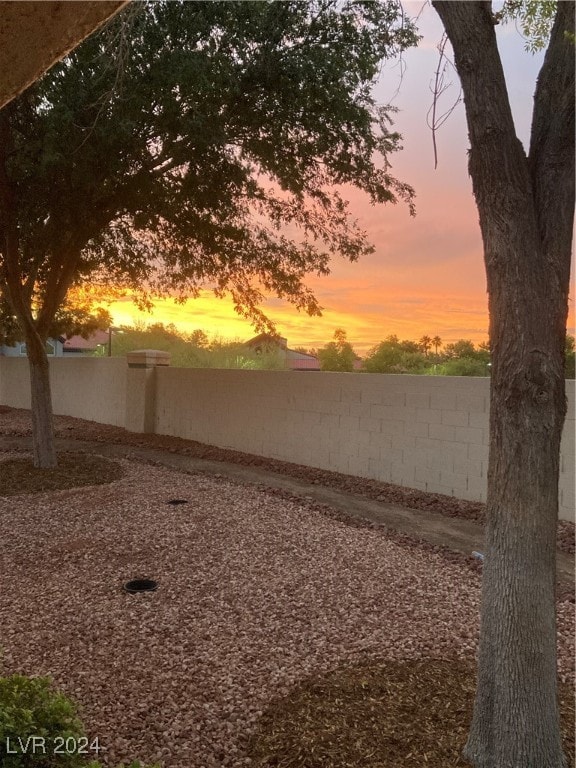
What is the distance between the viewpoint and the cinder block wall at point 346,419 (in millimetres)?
7336

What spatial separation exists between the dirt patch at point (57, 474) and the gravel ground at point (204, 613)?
124cm

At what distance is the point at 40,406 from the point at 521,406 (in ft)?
24.6

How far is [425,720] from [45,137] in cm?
694

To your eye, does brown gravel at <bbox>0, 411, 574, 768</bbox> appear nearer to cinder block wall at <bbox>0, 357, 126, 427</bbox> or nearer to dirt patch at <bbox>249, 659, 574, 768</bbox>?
dirt patch at <bbox>249, 659, 574, 768</bbox>

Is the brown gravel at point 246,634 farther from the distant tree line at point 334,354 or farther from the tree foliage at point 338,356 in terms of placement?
the tree foliage at point 338,356

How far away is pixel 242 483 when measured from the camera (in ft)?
26.3

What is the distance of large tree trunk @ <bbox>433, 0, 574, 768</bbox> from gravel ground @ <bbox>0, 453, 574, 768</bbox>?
1.02m

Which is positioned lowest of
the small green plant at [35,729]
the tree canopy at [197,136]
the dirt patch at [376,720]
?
the dirt patch at [376,720]

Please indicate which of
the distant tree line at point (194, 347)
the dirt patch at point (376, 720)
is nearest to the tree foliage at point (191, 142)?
the dirt patch at point (376, 720)

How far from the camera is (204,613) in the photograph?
12.7 ft

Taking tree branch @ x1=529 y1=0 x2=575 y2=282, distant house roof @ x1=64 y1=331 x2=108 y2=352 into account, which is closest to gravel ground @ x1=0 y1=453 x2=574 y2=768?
tree branch @ x1=529 y1=0 x2=575 y2=282

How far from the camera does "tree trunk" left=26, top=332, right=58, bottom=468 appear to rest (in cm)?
850

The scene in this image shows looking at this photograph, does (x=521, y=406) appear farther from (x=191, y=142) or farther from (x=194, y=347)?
(x=194, y=347)

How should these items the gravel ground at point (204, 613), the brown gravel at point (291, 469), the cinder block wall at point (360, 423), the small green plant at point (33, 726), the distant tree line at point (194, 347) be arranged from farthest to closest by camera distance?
the distant tree line at point (194, 347), the cinder block wall at point (360, 423), the brown gravel at point (291, 469), the gravel ground at point (204, 613), the small green plant at point (33, 726)
